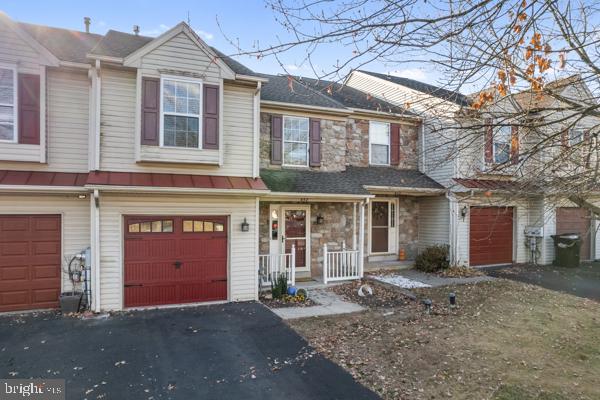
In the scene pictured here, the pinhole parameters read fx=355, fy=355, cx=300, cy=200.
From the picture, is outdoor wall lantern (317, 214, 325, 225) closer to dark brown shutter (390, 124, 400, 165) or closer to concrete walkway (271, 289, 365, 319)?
concrete walkway (271, 289, 365, 319)

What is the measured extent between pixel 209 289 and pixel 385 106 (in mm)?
9604

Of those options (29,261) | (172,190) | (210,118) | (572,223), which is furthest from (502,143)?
(572,223)

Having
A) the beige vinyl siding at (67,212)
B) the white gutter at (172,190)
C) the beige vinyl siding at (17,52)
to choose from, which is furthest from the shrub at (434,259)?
the beige vinyl siding at (17,52)

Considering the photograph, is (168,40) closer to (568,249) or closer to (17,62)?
(17,62)

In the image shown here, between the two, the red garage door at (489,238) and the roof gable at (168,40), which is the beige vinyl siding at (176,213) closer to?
the roof gable at (168,40)

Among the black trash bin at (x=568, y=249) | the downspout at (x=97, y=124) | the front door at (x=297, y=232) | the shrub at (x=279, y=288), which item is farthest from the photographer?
the black trash bin at (x=568, y=249)

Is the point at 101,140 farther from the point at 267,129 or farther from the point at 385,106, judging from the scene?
the point at 385,106

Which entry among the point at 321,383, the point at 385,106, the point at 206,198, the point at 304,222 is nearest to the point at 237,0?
the point at 321,383

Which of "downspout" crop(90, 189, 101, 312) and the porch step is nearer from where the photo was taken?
"downspout" crop(90, 189, 101, 312)

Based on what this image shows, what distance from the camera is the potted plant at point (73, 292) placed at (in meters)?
7.72

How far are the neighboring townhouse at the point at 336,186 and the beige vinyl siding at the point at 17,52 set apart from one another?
558cm

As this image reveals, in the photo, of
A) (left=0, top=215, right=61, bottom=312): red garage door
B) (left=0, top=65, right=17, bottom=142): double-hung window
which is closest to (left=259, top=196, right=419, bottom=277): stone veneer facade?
(left=0, top=215, right=61, bottom=312): red garage door

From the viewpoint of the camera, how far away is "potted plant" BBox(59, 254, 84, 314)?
25.3 ft

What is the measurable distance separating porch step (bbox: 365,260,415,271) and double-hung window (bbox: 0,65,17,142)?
34.0 feet
